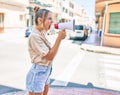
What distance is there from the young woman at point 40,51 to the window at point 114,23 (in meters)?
17.7

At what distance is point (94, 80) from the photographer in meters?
7.92

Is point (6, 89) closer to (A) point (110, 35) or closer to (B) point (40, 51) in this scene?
(B) point (40, 51)

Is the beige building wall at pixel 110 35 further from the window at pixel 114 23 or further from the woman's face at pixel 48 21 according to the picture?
the woman's face at pixel 48 21

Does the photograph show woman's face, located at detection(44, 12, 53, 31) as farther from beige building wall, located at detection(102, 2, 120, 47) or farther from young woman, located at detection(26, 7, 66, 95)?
beige building wall, located at detection(102, 2, 120, 47)

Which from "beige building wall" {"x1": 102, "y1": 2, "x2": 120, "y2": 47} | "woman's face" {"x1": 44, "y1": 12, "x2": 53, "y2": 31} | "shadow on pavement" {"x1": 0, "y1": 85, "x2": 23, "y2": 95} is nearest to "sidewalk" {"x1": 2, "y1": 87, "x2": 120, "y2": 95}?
"shadow on pavement" {"x1": 0, "y1": 85, "x2": 23, "y2": 95}

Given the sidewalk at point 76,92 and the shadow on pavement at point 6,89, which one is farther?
the shadow on pavement at point 6,89

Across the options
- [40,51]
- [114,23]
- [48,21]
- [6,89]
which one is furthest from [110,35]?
[40,51]

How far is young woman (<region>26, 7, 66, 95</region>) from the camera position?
3049 millimetres

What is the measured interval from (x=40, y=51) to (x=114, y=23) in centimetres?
1848

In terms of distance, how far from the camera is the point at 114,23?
68.2 feet

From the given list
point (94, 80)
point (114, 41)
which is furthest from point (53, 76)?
point (114, 41)

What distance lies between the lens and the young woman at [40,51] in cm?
305

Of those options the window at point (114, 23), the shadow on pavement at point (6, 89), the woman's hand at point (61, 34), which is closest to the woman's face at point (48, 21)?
the woman's hand at point (61, 34)

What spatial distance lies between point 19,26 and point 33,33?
137 feet
